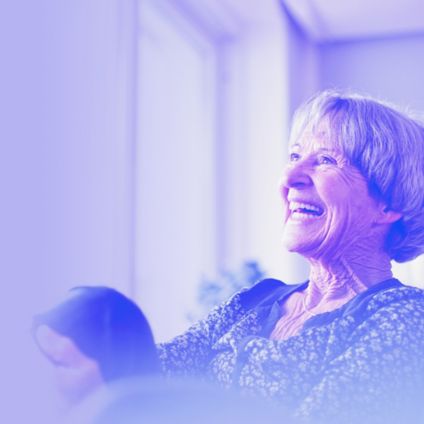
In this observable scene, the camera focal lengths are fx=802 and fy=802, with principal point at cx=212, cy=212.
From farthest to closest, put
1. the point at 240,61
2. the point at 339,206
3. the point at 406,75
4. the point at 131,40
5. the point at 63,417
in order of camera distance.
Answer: the point at 240,61 → the point at 131,40 → the point at 406,75 → the point at 339,206 → the point at 63,417

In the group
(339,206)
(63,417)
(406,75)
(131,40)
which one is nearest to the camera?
(63,417)

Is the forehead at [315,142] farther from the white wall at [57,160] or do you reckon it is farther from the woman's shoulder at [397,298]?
the white wall at [57,160]

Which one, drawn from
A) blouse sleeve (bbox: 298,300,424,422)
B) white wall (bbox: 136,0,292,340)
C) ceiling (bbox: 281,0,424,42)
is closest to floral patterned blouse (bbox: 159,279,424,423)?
blouse sleeve (bbox: 298,300,424,422)

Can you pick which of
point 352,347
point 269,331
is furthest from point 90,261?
point 352,347

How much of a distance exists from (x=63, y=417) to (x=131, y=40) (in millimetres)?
610

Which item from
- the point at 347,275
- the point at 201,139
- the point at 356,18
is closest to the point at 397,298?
the point at 347,275

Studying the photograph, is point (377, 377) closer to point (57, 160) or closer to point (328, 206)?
point (328, 206)

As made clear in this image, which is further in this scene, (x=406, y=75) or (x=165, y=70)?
(x=165, y=70)

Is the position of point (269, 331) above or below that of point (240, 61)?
below

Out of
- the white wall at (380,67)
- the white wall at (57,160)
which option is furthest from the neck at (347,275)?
the white wall at (57,160)

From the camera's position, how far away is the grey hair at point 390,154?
947mm

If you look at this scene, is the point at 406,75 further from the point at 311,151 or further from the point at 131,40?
the point at 131,40

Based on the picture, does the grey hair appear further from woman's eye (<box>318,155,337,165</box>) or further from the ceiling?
the ceiling

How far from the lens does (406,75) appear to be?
1.09 meters
